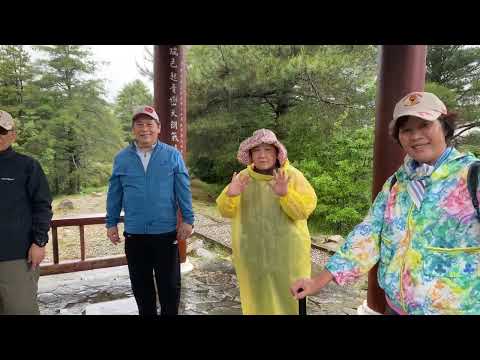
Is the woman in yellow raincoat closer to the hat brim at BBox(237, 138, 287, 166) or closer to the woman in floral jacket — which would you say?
the hat brim at BBox(237, 138, 287, 166)

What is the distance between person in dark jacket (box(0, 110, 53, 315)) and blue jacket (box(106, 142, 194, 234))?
47cm

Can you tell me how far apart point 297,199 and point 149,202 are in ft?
3.16

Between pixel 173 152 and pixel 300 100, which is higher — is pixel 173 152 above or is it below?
below

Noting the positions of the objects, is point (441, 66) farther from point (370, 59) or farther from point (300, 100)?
point (300, 100)

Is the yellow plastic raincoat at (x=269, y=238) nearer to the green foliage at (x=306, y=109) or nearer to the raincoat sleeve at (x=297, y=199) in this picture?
the raincoat sleeve at (x=297, y=199)

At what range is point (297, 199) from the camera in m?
2.14

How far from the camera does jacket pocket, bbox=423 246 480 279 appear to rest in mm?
1037

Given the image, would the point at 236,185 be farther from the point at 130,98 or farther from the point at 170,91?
the point at 130,98

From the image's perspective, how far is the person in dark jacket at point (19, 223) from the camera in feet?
6.65

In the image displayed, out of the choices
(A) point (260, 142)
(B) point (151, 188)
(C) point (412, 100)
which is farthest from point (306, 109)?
(C) point (412, 100)

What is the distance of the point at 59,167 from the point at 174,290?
Result: 9.72 meters

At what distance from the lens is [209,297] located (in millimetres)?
3729

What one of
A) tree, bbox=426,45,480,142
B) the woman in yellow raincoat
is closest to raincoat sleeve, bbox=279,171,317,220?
the woman in yellow raincoat

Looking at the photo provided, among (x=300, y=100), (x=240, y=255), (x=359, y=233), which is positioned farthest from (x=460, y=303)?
(x=300, y=100)
